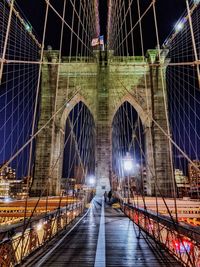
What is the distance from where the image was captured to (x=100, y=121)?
2073 cm

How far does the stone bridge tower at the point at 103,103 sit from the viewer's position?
2006 cm

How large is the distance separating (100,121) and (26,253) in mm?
17120

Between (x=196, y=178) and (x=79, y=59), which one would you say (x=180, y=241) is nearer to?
(x=196, y=178)

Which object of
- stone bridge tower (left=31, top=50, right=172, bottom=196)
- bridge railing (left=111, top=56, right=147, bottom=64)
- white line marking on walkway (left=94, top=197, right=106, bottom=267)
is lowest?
white line marking on walkway (left=94, top=197, right=106, bottom=267)

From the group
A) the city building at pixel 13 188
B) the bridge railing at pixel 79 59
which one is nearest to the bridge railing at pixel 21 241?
the city building at pixel 13 188

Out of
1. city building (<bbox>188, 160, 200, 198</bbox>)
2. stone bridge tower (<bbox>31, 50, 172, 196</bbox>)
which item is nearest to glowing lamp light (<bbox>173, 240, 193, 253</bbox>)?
city building (<bbox>188, 160, 200, 198</bbox>)

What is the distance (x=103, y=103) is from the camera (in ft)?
69.4

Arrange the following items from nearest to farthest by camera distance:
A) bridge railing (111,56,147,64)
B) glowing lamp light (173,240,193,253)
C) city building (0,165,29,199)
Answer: glowing lamp light (173,240,193,253)
bridge railing (111,56,147,64)
city building (0,165,29,199)

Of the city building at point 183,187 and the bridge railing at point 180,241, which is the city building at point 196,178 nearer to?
the bridge railing at point 180,241

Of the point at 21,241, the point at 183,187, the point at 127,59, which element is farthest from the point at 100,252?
the point at 183,187

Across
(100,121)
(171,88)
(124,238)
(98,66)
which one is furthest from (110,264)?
(171,88)

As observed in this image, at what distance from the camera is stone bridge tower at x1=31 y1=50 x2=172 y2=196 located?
65.8 ft

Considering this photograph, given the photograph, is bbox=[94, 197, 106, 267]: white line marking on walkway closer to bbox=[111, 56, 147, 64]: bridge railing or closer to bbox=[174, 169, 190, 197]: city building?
bbox=[174, 169, 190, 197]: city building

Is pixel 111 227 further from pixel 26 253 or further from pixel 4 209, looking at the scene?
pixel 4 209
